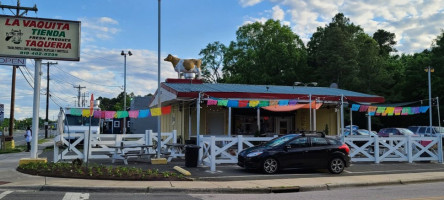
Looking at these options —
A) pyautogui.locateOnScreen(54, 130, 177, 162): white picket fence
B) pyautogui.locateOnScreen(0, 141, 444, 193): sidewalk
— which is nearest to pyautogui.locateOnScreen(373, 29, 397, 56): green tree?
pyautogui.locateOnScreen(54, 130, 177, 162): white picket fence

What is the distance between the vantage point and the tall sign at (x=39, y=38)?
1528 cm

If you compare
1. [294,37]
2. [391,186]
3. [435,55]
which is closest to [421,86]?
[435,55]

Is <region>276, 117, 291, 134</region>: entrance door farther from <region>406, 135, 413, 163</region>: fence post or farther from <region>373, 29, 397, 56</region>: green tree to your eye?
<region>373, 29, 397, 56</region>: green tree

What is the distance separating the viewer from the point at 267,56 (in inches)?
2235

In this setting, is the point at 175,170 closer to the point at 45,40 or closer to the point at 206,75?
the point at 45,40

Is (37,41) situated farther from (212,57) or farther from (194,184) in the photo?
(212,57)

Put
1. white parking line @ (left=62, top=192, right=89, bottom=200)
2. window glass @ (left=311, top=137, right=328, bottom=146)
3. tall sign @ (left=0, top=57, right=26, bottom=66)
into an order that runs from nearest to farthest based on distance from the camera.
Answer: white parking line @ (left=62, top=192, right=89, bottom=200) → window glass @ (left=311, top=137, right=328, bottom=146) → tall sign @ (left=0, top=57, right=26, bottom=66)

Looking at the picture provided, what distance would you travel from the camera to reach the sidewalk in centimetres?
1096

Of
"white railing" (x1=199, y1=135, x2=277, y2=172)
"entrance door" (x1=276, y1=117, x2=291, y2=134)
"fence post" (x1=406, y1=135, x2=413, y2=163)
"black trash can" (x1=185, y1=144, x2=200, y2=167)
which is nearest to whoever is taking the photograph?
"black trash can" (x1=185, y1=144, x2=200, y2=167)

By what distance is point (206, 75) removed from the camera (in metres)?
69.4

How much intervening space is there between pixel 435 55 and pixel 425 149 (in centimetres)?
3378

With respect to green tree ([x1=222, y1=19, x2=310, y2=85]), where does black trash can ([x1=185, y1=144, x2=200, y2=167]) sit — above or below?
below

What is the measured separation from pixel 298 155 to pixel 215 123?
11685 millimetres

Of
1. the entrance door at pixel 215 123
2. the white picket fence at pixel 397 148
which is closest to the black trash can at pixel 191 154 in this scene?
the white picket fence at pixel 397 148
